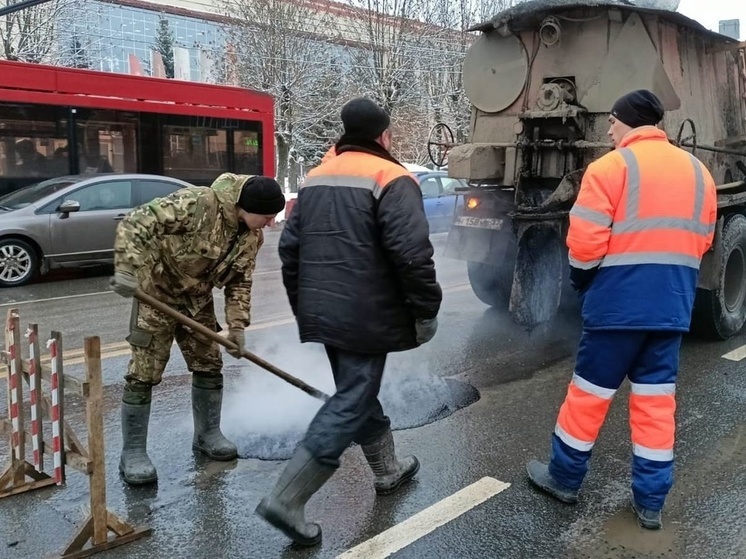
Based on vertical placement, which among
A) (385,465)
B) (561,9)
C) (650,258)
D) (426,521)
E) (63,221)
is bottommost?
(426,521)

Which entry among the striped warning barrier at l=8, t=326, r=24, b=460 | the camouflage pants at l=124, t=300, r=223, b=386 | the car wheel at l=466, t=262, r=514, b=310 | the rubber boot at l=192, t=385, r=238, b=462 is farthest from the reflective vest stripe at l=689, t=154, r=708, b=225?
the car wheel at l=466, t=262, r=514, b=310

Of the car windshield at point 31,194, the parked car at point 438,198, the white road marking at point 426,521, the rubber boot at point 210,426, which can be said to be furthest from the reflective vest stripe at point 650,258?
the parked car at point 438,198

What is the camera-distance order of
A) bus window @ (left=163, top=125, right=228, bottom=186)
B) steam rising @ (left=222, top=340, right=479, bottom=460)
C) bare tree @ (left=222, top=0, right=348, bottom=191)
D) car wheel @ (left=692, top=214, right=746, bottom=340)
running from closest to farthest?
steam rising @ (left=222, top=340, right=479, bottom=460), car wheel @ (left=692, top=214, right=746, bottom=340), bus window @ (left=163, top=125, right=228, bottom=186), bare tree @ (left=222, top=0, right=348, bottom=191)

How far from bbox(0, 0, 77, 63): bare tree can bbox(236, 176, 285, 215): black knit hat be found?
21.7 m

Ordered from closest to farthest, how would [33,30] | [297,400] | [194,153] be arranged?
[297,400] < [194,153] < [33,30]

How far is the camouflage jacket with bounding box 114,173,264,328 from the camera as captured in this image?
3.48 m

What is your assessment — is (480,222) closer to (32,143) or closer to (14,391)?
(14,391)

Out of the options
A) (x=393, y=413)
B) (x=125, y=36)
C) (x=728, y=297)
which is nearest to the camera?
(x=393, y=413)

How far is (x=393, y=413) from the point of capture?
15.4 ft

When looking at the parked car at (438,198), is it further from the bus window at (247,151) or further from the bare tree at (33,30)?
the bare tree at (33,30)

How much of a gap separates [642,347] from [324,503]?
1666 millimetres

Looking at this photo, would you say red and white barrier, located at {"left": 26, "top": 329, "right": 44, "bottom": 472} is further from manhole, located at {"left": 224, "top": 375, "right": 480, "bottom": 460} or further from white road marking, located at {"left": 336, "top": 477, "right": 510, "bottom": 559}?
white road marking, located at {"left": 336, "top": 477, "right": 510, "bottom": 559}

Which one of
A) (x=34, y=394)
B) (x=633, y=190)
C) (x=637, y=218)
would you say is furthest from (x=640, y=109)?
(x=34, y=394)

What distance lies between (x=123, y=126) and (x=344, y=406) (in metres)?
11.0
